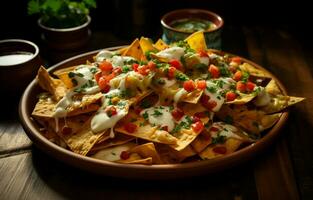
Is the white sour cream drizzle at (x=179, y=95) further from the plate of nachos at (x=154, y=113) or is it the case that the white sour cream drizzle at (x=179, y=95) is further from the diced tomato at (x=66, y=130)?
the diced tomato at (x=66, y=130)

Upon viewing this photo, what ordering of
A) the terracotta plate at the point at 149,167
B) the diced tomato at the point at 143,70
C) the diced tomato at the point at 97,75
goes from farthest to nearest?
the diced tomato at the point at 97,75, the diced tomato at the point at 143,70, the terracotta plate at the point at 149,167

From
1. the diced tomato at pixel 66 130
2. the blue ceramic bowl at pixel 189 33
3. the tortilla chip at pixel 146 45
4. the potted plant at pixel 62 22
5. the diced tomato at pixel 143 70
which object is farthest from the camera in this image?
the potted plant at pixel 62 22

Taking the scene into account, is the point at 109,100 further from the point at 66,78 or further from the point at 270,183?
the point at 270,183


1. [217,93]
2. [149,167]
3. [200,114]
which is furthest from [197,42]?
[149,167]

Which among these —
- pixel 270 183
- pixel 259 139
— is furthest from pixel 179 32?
pixel 270 183

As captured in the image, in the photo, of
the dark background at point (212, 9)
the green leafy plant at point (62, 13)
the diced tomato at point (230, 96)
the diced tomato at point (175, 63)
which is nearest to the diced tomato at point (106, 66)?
the diced tomato at point (175, 63)

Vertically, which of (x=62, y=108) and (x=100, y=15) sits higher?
(x=62, y=108)
